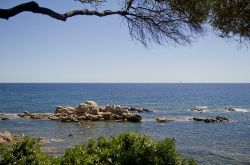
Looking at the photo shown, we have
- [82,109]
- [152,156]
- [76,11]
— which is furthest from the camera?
[82,109]

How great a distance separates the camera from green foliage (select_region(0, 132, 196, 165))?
961cm

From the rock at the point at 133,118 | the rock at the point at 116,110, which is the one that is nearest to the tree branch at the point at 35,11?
the rock at the point at 133,118

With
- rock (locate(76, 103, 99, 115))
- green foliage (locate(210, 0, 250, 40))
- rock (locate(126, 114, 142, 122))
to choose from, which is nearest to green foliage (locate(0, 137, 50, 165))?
green foliage (locate(210, 0, 250, 40))

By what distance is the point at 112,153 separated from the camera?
10.1 metres

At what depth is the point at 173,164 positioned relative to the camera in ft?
31.9

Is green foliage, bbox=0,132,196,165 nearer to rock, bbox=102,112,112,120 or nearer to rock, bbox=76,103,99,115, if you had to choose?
rock, bbox=102,112,112,120

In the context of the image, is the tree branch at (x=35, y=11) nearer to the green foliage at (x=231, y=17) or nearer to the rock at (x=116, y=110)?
the green foliage at (x=231, y=17)

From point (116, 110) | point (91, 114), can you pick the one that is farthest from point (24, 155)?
point (116, 110)

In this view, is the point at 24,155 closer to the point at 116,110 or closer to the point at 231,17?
the point at 231,17

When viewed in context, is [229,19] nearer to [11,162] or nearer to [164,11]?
[164,11]

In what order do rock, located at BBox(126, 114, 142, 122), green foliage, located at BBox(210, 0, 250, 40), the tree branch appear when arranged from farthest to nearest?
rock, located at BBox(126, 114, 142, 122) < green foliage, located at BBox(210, 0, 250, 40) < the tree branch

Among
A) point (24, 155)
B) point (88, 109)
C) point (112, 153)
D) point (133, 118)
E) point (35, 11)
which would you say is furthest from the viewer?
point (88, 109)

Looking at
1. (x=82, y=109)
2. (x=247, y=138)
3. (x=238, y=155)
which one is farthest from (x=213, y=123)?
(x=238, y=155)

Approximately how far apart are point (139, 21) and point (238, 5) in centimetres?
370
